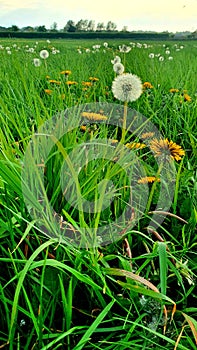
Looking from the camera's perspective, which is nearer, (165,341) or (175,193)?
(165,341)

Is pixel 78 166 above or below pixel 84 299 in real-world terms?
above

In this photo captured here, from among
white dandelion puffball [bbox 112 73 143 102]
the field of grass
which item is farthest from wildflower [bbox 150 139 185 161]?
white dandelion puffball [bbox 112 73 143 102]

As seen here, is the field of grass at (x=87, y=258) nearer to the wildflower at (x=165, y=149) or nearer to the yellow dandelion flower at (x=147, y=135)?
the wildflower at (x=165, y=149)

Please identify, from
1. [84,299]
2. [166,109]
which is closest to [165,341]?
[84,299]

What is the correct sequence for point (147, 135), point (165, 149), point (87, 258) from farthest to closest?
point (147, 135)
point (165, 149)
point (87, 258)

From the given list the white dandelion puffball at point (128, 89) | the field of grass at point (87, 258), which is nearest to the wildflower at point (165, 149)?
the field of grass at point (87, 258)

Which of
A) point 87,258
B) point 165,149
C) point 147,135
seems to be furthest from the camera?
point 147,135

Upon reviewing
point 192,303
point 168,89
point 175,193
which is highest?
point 168,89

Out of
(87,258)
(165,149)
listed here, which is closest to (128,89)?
(165,149)

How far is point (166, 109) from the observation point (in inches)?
71.2

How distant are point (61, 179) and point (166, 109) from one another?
41.1 inches

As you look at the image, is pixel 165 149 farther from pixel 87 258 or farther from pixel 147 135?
pixel 87 258

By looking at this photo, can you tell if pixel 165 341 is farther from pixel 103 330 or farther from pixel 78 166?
pixel 78 166

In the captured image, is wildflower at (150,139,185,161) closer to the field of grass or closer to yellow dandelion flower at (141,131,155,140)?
the field of grass
